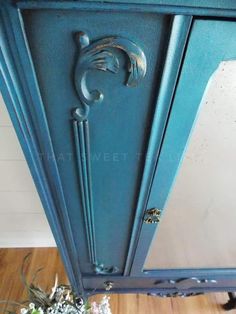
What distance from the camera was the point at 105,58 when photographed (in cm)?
28

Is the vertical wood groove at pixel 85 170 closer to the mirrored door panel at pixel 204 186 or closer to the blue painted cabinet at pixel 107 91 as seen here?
the blue painted cabinet at pixel 107 91

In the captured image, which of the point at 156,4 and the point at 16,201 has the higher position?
the point at 16,201

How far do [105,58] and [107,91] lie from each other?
0.05 meters

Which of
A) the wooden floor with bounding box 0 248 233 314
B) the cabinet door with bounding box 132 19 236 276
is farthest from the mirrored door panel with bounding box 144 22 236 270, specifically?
the wooden floor with bounding box 0 248 233 314

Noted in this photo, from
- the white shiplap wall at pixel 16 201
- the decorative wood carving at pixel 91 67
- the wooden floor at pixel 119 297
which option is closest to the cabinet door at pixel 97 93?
the decorative wood carving at pixel 91 67

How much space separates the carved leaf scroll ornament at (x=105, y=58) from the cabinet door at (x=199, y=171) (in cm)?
6

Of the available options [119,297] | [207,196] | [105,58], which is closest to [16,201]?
[119,297]

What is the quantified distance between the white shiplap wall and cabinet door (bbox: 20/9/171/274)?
44 centimetres

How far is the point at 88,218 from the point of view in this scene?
0.55 metres

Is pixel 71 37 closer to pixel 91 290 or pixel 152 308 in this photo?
pixel 91 290

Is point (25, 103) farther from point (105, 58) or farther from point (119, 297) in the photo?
point (119, 297)

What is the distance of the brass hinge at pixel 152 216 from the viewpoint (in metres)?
0.53

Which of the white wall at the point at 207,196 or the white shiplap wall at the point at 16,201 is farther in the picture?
the white shiplap wall at the point at 16,201

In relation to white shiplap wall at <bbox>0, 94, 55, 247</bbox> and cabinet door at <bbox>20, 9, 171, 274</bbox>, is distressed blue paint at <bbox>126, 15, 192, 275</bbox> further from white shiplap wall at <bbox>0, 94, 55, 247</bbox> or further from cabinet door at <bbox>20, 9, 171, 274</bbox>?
white shiplap wall at <bbox>0, 94, 55, 247</bbox>
